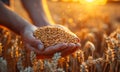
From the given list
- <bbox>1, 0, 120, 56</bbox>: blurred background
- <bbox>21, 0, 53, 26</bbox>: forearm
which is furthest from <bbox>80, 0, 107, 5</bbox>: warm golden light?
<bbox>21, 0, 53, 26</bbox>: forearm

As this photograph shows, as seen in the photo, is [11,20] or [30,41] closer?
[30,41]

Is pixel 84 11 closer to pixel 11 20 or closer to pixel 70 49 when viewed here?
pixel 11 20

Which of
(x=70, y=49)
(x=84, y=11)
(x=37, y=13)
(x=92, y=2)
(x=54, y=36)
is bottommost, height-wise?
(x=70, y=49)

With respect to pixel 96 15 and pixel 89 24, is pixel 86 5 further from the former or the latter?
pixel 89 24

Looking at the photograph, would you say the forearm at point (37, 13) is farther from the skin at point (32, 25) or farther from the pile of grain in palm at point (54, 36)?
the pile of grain in palm at point (54, 36)

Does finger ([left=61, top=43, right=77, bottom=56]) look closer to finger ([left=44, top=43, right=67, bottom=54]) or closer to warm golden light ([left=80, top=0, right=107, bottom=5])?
finger ([left=44, top=43, right=67, bottom=54])

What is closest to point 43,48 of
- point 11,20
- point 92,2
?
point 11,20

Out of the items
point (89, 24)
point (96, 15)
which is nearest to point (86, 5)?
point (96, 15)
